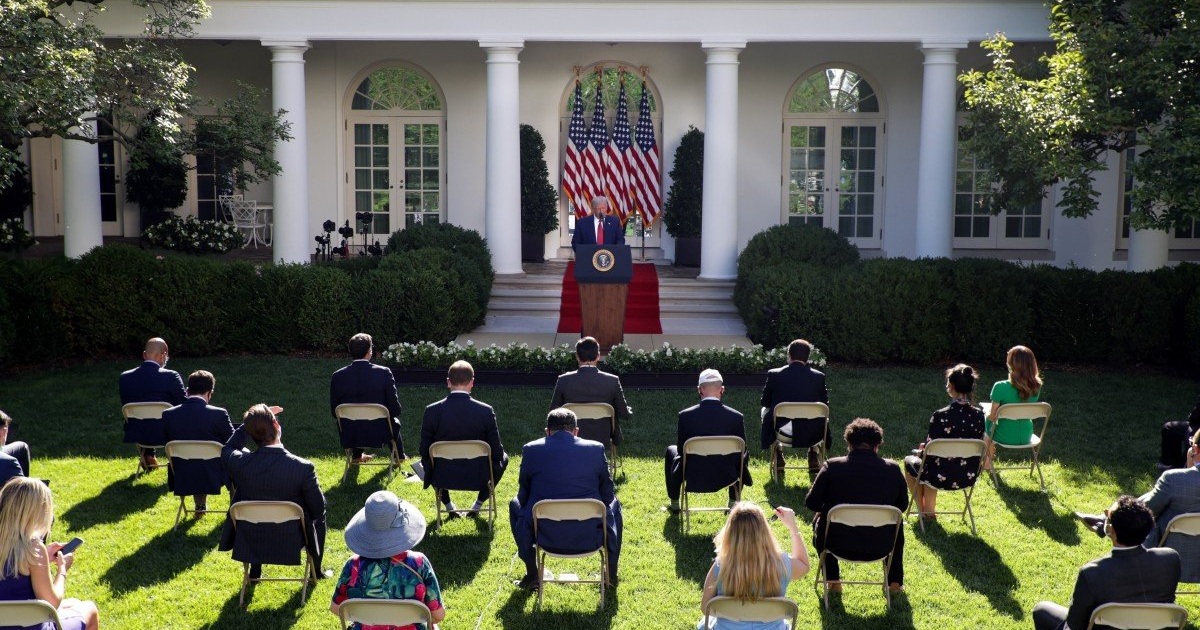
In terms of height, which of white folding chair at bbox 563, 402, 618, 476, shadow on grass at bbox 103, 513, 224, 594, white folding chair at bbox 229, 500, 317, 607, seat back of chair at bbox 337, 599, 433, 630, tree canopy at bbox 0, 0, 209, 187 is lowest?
shadow on grass at bbox 103, 513, 224, 594

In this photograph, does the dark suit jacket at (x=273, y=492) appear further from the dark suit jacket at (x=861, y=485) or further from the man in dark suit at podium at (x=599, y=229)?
the man in dark suit at podium at (x=599, y=229)

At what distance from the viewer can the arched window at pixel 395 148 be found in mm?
23219

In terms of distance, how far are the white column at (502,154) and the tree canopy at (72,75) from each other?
16.0 feet

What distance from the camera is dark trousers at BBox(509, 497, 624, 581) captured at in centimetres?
816

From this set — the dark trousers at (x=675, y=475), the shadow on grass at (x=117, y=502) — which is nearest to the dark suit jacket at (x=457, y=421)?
the dark trousers at (x=675, y=475)

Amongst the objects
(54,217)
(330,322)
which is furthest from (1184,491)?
(54,217)

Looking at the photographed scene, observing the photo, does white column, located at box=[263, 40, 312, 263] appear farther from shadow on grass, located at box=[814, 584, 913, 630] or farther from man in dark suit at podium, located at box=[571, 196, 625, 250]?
shadow on grass, located at box=[814, 584, 913, 630]

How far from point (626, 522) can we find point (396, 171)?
14988 mm

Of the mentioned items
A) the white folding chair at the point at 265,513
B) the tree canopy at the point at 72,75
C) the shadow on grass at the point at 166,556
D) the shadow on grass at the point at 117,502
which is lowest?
the shadow on grass at the point at 166,556

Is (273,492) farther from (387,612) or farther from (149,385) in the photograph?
(149,385)

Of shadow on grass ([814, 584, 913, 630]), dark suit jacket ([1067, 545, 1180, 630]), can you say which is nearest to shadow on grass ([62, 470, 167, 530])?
shadow on grass ([814, 584, 913, 630])

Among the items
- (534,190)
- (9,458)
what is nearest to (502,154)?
(534,190)

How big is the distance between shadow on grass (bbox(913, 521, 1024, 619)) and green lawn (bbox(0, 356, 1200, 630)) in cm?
2

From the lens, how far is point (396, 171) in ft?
76.8
